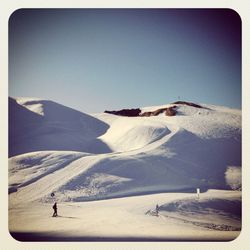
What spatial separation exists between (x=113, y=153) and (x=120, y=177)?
59cm

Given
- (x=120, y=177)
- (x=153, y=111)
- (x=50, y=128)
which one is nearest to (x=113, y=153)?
(x=120, y=177)

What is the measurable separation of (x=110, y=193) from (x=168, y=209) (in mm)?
1072

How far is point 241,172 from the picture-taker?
20.4ft

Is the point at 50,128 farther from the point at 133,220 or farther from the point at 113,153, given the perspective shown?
the point at 133,220

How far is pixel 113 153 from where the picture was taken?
7832 mm

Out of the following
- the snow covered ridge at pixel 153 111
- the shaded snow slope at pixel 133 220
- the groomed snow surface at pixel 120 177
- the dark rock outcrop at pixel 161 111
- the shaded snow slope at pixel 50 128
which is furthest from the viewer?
the dark rock outcrop at pixel 161 111

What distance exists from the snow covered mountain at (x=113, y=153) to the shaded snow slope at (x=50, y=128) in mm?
16

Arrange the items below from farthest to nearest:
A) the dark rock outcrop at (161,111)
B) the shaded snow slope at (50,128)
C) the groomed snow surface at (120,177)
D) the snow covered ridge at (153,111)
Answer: the dark rock outcrop at (161,111), the snow covered ridge at (153,111), the shaded snow slope at (50,128), the groomed snow surface at (120,177)

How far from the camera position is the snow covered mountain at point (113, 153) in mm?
6766

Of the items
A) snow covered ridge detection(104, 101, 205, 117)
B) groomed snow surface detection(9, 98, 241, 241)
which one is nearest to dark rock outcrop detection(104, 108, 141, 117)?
snow covered ridge detection(104, 101, 205, 117)

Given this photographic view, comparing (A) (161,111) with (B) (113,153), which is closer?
(B) (113,153)

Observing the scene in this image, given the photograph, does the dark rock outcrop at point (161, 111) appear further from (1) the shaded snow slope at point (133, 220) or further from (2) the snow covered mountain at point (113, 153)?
(1) the shaded snow slope at point (133, 220)

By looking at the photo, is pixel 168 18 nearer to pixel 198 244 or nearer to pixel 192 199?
pixel 192 199

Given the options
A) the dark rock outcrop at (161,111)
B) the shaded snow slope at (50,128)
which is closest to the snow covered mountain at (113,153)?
the shaded snow slope at (50,128)
